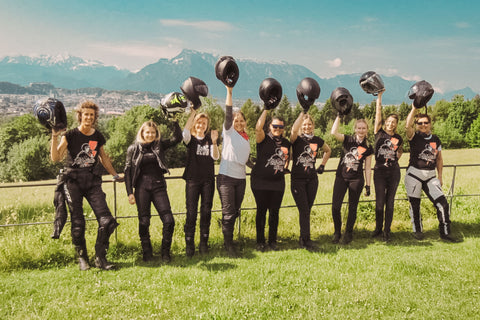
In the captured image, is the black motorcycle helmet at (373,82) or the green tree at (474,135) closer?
the black motorcycle helmet at (373,82)

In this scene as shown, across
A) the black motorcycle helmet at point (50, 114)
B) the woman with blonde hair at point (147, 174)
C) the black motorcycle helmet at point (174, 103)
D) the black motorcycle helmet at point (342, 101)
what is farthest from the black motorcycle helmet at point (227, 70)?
the black motorcycle helmet at point (50, 114)

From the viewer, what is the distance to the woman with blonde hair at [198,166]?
18.1 feet

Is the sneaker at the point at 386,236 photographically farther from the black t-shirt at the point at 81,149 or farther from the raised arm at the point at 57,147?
the raised arm at the point at 57,147

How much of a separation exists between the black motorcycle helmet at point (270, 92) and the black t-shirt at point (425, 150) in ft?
9.87

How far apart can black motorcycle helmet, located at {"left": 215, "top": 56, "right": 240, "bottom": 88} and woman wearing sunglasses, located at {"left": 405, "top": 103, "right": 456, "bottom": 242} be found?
348 cm

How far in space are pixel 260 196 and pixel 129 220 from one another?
3.09 metres

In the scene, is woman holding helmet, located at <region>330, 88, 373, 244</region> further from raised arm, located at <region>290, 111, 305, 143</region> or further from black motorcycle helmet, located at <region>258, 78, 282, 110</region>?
black motorcycle helmet, located at <region>258, 78, 282, 110</region>

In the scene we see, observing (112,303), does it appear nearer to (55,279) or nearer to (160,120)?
(55,279)

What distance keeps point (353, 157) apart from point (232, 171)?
2274 mm

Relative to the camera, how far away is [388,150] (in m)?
6.43

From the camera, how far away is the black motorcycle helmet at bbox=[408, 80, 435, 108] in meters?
6.39

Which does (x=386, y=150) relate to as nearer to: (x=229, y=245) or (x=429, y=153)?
(x=429, y=153)

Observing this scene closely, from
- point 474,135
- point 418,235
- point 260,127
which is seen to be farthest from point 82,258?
point 474,135

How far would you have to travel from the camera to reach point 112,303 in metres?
4.23
